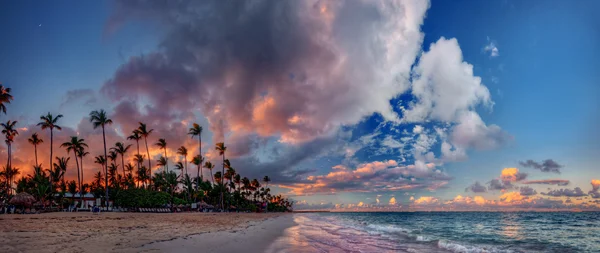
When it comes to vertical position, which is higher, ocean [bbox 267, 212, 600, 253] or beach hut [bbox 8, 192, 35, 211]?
beach hut [bbox 8, 192, 35, 211]

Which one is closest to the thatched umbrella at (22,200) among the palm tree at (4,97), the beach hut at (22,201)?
the beach hut at (22,201)

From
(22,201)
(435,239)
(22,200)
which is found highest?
(22,200)

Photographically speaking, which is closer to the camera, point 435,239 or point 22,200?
point 435,239

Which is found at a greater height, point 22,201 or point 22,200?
point 22,200

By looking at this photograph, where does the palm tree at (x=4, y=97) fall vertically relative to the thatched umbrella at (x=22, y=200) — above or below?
above

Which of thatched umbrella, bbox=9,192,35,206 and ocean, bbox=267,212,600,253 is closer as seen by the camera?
ocean, bbox=267,212,600,253

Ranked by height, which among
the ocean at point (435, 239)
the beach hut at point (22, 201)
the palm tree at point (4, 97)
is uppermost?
the palm tree at point (4, 97)

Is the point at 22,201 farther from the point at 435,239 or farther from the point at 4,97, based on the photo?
the point at 435,239

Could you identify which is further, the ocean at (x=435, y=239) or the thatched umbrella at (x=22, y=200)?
the thatched umbrella at (x=22, y=200)

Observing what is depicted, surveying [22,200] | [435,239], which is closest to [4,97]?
[22,200]

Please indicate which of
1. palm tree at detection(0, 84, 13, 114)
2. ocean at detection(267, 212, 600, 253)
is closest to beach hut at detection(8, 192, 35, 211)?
palm tree at detection(0, 84, 13, 114)

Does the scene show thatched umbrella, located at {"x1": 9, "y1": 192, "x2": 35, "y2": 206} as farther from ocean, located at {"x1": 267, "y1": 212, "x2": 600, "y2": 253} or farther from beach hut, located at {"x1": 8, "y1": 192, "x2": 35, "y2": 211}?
ocean, located at {"x1": 267, "y1": 212, "x2": 600, "y2": 253}

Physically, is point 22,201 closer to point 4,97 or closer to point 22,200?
point 22,200

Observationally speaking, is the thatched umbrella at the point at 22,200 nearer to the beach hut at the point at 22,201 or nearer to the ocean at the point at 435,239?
the beach hut at the point at 22,201
